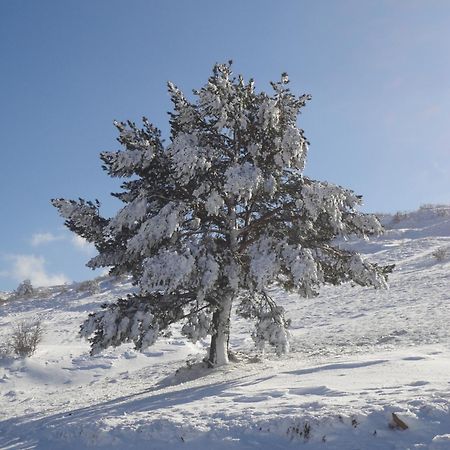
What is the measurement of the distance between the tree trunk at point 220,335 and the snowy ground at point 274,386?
0.40m

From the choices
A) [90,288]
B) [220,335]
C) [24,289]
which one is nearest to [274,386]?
[220,335]

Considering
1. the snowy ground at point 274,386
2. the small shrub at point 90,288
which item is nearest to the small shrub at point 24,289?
the small shrub at point 90,288

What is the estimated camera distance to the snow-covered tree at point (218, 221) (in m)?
10.8

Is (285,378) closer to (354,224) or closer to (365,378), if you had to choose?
(365,378)

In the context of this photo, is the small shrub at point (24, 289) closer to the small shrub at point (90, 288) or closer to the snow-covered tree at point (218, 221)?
the small shrub at point (90, 288)

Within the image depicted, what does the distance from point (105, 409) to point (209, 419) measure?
3298 millimetres

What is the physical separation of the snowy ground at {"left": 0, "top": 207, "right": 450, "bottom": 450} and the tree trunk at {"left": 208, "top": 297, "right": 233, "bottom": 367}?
1.32 ft

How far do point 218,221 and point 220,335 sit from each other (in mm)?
3020

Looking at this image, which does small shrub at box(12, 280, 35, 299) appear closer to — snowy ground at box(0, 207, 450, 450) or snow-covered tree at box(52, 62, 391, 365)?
snowy ground at box(0, 207, 450, 450)

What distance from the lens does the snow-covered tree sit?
424 inches

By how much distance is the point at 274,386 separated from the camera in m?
8.27

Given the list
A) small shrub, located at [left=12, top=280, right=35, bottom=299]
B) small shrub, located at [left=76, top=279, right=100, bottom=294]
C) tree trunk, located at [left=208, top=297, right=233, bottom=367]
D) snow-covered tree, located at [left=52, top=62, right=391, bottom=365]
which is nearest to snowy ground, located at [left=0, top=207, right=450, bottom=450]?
tree trunk, located at [left=208, top=297, right=233, bottom=367]

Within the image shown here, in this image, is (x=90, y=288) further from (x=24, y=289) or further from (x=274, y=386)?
(x=274, y=386)

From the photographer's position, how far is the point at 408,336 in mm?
13922
